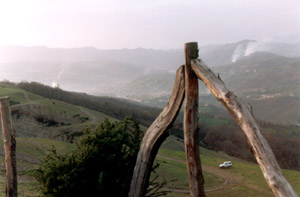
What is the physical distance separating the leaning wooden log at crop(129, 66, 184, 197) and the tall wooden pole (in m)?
0.21

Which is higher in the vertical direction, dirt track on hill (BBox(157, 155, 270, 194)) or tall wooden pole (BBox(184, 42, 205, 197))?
tall wooden pole (BBox(184, 42, 205, 197))

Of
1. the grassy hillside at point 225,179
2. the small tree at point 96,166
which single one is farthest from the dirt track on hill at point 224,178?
the small tree at point 96,166

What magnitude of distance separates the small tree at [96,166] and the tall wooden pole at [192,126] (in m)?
1.25

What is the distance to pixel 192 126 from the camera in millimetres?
5340

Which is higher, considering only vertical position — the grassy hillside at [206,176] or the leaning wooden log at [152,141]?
the leaning wooden log at [152,141]

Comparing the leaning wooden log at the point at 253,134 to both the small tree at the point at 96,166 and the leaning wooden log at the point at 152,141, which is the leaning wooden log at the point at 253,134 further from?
the small tree at the point at 96,166

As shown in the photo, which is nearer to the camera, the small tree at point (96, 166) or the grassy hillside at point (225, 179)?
the small tree at point (96, 166)

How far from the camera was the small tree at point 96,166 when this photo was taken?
503 centimetres

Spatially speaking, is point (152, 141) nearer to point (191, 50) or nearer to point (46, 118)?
point (191, 50)

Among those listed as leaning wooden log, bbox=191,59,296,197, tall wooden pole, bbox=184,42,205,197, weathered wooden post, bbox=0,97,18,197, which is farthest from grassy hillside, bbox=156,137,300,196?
leaning wooden log, bbox=191,59,296,197

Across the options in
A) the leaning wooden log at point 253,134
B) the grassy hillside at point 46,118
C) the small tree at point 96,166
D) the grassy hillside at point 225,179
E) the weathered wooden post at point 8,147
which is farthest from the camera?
the grassy hillside at point 46,118

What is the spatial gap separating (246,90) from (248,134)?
204596 millimetres

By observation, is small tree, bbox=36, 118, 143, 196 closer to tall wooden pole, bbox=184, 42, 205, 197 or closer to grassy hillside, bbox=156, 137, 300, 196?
tall wooden pole, bbox=184, 42, 205, 197

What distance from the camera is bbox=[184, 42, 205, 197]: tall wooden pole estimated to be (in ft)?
17.1
